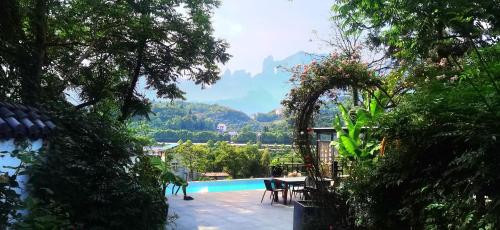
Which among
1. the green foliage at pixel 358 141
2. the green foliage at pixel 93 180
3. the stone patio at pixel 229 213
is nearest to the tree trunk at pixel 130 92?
the stone patio at pixel 229 213

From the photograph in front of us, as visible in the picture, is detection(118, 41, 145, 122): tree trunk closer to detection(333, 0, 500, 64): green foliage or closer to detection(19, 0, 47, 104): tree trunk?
detection(19, 0, 47, 104): tree trunk

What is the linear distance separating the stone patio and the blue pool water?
106 inches

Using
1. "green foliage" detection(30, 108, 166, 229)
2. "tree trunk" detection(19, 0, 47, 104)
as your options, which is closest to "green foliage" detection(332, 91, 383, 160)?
"green foliage" detection(30, 108, 166, 229)

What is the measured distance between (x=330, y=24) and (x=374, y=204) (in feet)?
36.0

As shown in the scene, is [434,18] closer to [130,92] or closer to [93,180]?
[93,180]

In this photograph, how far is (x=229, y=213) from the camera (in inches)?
342

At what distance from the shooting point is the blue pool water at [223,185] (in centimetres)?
1440

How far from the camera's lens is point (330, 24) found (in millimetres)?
14453

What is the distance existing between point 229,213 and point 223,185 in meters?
6.65

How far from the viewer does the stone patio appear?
7.39m

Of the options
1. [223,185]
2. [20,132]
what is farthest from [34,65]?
[223,185]

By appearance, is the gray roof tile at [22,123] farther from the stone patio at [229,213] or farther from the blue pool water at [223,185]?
the blue pool water at [223,185]

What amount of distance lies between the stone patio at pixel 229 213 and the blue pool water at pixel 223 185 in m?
2.70

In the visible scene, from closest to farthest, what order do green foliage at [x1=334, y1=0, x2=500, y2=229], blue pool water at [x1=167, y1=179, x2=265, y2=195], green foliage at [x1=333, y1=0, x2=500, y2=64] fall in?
1. green foliage at [x1=334, y1=0, x2=500, y2=229]
2. green foliage at [x1=333, y1=0, x2=500, y2=64]
3. blue pool water at [x1=167, y1=179, x2=265, y2=195]
